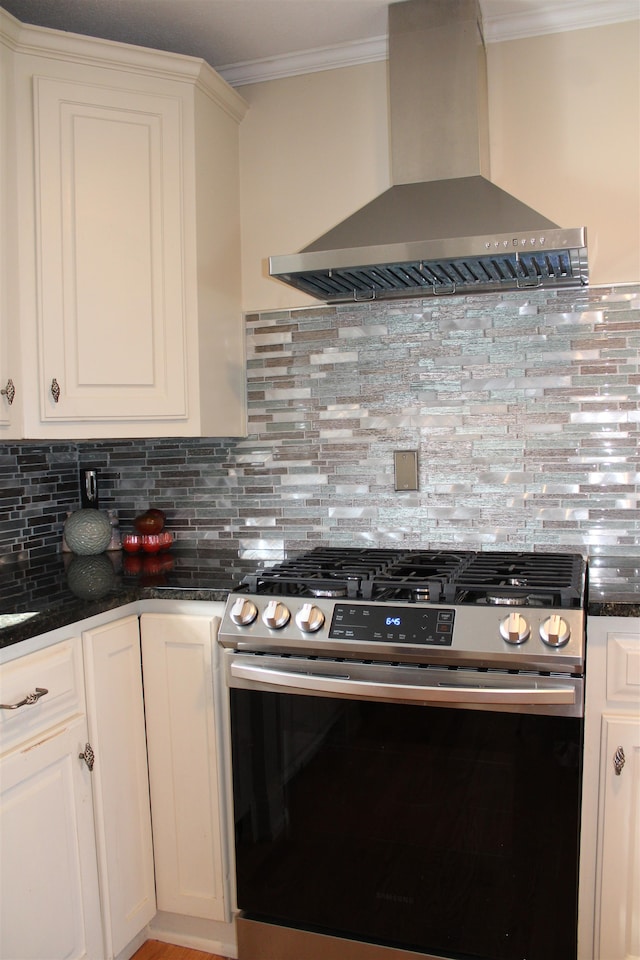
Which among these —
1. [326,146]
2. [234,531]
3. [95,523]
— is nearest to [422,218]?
[326,146]

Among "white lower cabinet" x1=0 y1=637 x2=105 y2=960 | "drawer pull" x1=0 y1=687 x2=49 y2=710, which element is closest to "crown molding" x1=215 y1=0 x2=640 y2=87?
"white lower cabinet" x1=0 y1=637 x2=105 y2=960

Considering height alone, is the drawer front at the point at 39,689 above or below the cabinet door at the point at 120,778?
above

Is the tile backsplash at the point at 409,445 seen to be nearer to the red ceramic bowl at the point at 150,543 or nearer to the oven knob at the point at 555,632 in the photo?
the red ceramic bowl at the point at 150,543

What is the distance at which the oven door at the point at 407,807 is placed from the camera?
1.64 m

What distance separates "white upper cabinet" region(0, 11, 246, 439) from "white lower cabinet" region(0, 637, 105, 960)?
0.66 metres

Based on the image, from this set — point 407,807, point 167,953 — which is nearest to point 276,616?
point 407,807

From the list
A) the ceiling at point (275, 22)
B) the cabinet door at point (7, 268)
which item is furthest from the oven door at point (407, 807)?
the ceiling at point (275, 22)

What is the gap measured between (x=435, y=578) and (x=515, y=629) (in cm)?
27

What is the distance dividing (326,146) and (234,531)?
123 centimetres

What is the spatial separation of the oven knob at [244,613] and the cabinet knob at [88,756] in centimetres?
44

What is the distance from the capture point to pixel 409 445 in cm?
239

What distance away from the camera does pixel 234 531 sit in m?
2.59

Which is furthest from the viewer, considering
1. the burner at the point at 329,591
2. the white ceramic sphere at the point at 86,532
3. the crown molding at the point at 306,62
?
the white ceramic sphere at the point at 86,532

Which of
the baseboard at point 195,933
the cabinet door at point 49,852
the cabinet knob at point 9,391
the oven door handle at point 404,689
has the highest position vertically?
the cabinet knob at point 9,391
